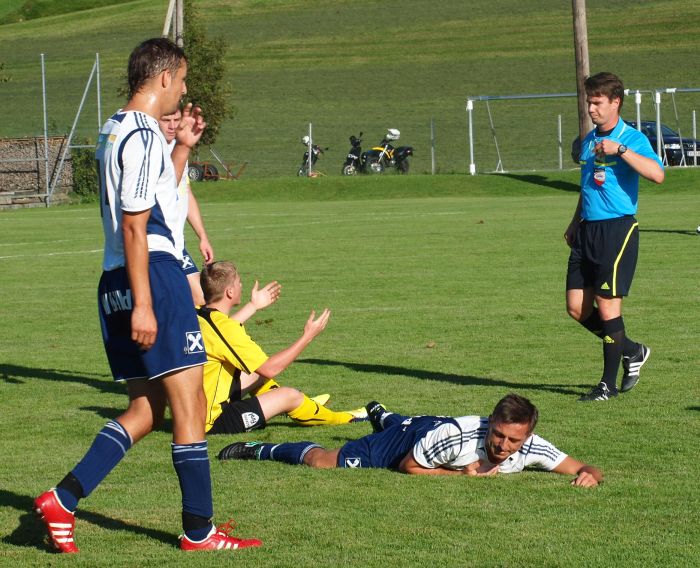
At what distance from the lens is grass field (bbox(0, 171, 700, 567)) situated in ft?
17.7

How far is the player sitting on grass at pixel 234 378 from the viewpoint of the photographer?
7660 millimetres

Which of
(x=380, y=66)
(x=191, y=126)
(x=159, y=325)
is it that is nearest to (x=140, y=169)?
(x=159, y=325)

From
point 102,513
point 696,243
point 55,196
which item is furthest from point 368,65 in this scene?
point 102,513

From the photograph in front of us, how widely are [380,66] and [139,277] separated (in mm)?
84030

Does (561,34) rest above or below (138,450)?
above

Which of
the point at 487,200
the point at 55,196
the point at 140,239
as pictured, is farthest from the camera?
the point at 55,196

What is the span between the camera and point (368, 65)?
289 ft

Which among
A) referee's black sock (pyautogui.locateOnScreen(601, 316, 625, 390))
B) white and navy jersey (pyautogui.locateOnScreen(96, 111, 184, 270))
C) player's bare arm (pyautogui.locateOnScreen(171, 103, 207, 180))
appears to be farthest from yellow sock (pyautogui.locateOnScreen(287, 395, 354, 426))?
white and navy jersey (pyautogui.locateOnScreen(96, 111, 184, 270))

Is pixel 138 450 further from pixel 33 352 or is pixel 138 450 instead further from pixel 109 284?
pixel 33 352

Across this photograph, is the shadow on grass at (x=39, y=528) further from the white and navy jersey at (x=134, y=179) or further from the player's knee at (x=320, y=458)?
the player's knee at (x=320, y=458)

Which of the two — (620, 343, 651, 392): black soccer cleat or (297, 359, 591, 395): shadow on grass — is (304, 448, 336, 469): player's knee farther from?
(620, 343, 651, 392): black soccer cleat

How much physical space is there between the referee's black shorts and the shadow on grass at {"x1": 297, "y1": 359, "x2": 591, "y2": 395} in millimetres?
740

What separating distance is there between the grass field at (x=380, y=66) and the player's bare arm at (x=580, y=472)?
43.6 meters

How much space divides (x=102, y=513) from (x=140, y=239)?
160 cm
